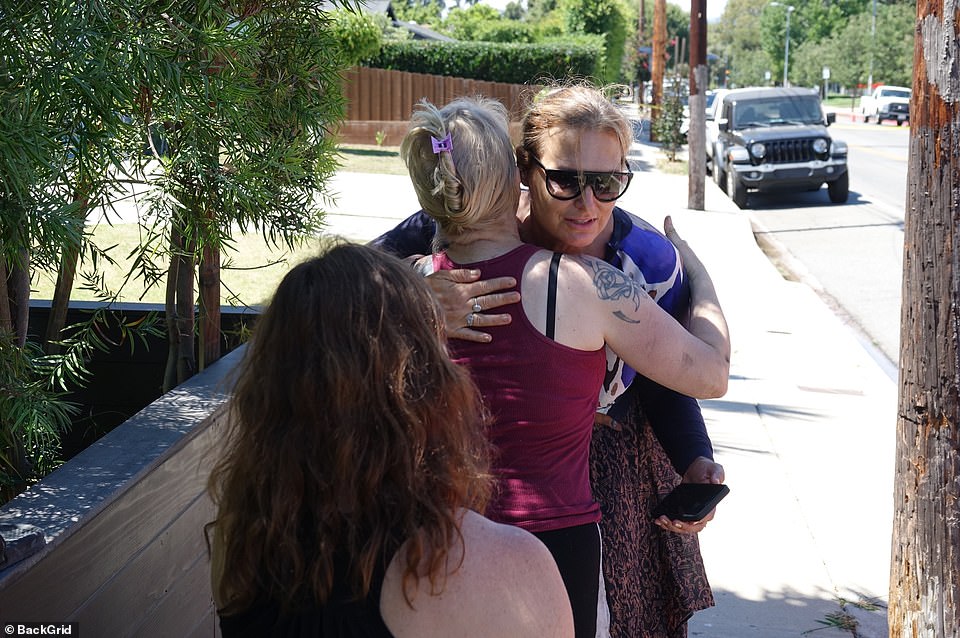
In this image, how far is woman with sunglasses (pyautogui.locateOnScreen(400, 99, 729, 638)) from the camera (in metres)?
1.94

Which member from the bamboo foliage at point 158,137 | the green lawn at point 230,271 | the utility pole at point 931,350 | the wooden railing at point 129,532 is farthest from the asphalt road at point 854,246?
the wooden railing at point 129,532

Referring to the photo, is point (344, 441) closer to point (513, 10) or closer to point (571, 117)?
point (571, 117)

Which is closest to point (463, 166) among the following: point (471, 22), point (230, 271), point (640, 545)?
point (640, 545)

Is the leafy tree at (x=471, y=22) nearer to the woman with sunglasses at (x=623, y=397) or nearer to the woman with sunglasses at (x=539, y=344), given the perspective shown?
the woman with sunglasses at (x=623, y=397)

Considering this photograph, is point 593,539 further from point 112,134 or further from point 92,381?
point 92,381

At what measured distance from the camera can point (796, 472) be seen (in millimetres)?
5543

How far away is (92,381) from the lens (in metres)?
3.98

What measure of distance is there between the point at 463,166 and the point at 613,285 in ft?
1.24

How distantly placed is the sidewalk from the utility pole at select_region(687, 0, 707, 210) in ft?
16.8

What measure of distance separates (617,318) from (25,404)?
61.3 inches

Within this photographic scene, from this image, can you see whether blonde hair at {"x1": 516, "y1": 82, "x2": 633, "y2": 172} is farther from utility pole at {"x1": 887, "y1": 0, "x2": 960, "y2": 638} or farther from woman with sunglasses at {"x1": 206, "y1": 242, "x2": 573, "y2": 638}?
utility pole at {"x1": 887, "y1": 0, "x2": 960, "y2": 638}

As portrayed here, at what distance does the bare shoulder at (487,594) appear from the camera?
1.39m

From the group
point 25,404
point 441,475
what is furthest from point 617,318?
point 25,404

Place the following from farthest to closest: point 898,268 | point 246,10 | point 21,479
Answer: point 898,268, point 246,10, point 21,479
